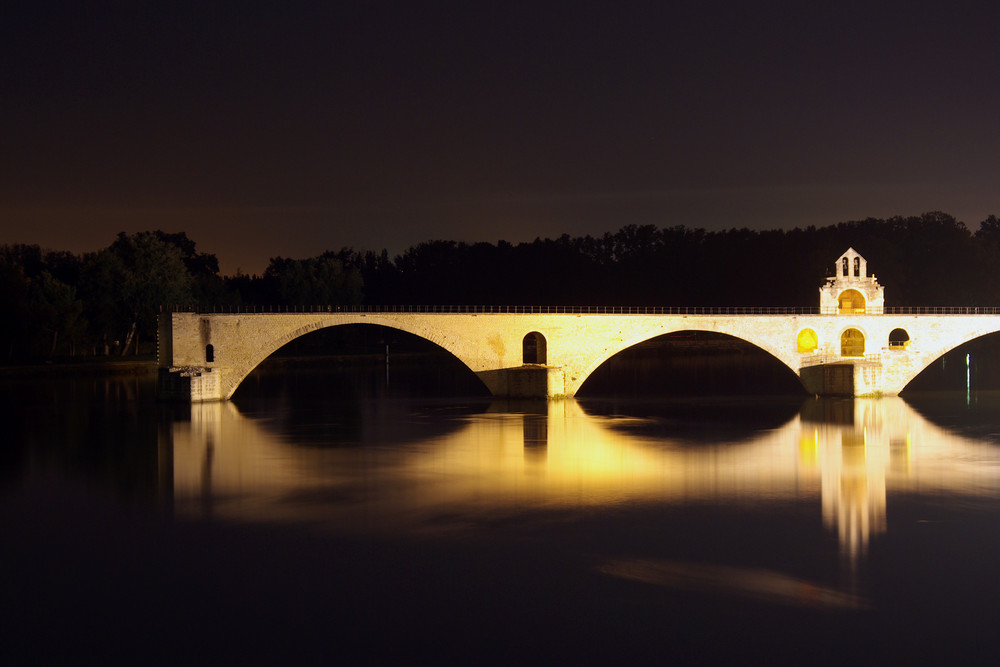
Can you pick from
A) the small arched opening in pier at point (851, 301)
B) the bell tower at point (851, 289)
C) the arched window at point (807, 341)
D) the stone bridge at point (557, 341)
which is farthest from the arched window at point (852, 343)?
the arched window at point (807, 341)

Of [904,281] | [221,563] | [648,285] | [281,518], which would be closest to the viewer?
[221,563]

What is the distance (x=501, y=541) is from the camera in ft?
61.6

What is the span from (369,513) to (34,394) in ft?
95.3

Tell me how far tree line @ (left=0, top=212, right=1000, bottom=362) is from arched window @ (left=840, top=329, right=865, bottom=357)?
2939 cm

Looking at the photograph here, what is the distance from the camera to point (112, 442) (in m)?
30.2

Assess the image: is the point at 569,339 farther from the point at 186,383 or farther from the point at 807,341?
the point at 186,383

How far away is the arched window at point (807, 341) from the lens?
4359 centimetres

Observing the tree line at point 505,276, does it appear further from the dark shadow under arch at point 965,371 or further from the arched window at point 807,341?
the arched window at point 807,341

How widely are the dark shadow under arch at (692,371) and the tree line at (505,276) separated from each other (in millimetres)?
10343

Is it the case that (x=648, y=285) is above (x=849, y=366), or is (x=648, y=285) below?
above

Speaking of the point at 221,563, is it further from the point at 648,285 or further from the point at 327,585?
the point at 648,285

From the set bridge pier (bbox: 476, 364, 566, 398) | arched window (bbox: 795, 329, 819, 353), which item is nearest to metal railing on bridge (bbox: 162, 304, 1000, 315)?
arched window (bbox: 795, 329, 819, 353)

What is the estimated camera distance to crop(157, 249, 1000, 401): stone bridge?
38375mm

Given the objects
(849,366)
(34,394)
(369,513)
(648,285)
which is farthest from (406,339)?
(369,513)
